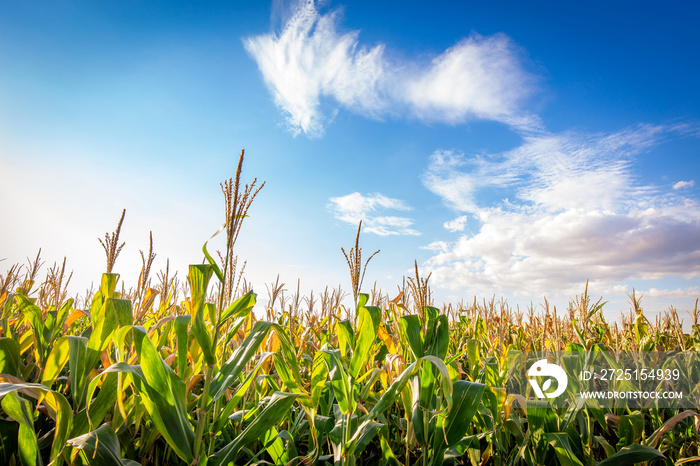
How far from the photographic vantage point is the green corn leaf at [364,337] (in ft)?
6.21

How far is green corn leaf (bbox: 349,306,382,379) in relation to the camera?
1.89m

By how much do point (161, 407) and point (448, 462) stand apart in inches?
57.7

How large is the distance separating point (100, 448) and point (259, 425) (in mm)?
612

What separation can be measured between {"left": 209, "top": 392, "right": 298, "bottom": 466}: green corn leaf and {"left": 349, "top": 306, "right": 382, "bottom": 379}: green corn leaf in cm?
41

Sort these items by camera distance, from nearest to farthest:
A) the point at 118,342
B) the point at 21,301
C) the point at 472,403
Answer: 1. the point at 118,342
2. the point at 472,403
3. the point at 21,301

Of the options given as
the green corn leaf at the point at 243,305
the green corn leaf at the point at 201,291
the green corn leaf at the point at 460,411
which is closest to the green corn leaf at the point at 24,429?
the green corn leaf at the point at 201,291

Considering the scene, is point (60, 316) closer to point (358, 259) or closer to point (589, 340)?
point (358, 259)

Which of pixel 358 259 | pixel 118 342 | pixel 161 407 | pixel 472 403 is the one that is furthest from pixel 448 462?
pixel 118 342

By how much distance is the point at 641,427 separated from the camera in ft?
7.18

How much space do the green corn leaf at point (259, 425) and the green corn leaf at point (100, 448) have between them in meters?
0.37

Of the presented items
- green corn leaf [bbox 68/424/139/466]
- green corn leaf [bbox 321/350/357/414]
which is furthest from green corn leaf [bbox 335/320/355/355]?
green corn leaf [bbox 68/424/139/466]

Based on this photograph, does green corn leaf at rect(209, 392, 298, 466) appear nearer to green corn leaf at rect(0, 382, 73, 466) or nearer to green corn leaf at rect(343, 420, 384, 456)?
A: green corn leaf at rect(343, 420, 384, 456)

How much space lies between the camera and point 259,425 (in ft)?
5.21

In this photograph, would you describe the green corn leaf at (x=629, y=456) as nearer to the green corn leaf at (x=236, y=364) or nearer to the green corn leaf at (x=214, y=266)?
the green corn leaf at (x=236, y=364)
